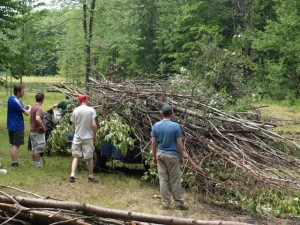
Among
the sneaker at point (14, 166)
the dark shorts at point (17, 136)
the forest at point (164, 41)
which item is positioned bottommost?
the sneaker at point (14, 166)

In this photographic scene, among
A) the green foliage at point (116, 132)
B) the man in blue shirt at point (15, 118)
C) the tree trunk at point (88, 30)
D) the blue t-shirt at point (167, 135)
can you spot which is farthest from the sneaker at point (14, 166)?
the tree trunk at point (88, 30)

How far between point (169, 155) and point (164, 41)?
3994 cm

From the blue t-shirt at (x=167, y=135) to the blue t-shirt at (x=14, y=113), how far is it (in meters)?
3.56

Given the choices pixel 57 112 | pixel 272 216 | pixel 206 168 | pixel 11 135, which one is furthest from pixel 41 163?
pixel 272 216

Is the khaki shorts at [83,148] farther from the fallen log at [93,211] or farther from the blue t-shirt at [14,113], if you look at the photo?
the fallen log at [93,211]

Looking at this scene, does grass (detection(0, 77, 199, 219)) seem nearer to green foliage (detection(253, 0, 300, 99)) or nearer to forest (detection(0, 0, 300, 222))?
forest (detection(0, 0, 300, 222))

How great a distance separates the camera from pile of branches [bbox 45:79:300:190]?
8469 millimetres

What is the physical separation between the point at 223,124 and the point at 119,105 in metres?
2.26

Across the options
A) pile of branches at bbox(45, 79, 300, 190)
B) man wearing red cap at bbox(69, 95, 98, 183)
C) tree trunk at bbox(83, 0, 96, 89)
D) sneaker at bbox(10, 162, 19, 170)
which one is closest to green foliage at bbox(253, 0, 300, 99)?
tree trunk at bbox(83, 0, 96, 89)

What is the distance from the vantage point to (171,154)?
7.53 metres

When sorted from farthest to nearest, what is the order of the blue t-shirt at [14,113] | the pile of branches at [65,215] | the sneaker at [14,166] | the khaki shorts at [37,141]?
the khaki shorts at [37,141]
the sneaker at [14,166]
the blue t-shirt at [14,113]
the pile of branches at [65,215]

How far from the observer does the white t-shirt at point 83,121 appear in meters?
9.23

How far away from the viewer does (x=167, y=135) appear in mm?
7488

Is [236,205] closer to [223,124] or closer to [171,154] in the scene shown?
[171,154]
